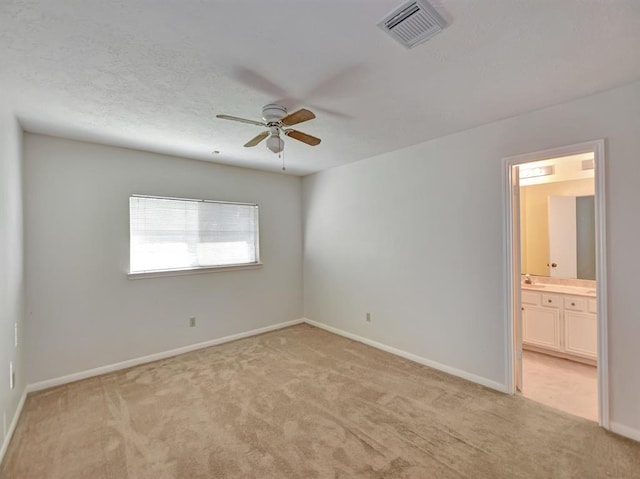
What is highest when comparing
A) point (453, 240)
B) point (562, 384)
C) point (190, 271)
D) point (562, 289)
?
point (453, 240)

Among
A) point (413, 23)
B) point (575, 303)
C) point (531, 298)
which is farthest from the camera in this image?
point (531, 298)

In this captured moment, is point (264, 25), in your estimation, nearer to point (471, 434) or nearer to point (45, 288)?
point (471, 434)

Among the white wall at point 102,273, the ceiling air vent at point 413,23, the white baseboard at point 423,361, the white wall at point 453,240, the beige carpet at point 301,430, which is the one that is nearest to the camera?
the ceiling air vent at point 413,23

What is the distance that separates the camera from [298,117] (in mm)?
2137

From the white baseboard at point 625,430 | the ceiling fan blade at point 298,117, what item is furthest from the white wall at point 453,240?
the ceiling fan blade at point 298,117

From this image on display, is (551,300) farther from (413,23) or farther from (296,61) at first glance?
(296,61)

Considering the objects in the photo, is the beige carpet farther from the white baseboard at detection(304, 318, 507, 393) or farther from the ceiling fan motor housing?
the ceiling fan motor housing

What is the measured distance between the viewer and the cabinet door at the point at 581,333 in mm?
3340

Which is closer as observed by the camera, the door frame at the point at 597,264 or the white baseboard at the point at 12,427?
the white baseboard at the point at 12,427

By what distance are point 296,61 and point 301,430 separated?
100 inches

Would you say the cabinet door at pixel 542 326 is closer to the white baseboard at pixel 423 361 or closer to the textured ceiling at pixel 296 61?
the white baseboard at pixel 423 361

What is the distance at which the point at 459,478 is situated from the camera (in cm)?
181

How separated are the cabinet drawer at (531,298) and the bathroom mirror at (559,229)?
475mm

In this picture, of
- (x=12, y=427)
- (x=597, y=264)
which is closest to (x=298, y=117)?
(x=597, y=264)
